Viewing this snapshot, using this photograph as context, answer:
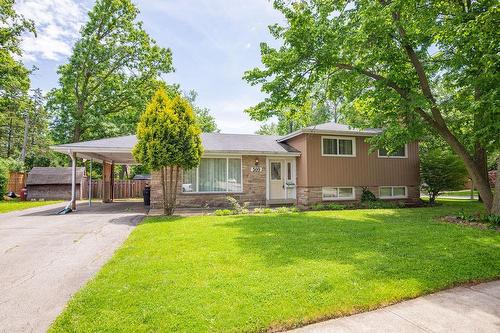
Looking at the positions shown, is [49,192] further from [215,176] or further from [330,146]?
[330,146]

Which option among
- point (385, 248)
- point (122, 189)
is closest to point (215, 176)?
point (385, 248)

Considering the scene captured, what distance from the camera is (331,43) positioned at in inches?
404

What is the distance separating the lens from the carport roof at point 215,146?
13008 millimetres

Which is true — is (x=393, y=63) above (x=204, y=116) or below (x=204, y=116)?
below

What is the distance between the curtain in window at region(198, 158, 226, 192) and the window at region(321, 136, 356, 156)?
5.03m

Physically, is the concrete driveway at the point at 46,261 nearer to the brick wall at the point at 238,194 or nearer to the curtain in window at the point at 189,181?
the brick wall at the point at 238,194

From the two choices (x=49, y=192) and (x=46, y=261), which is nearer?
(x=46, y=261)

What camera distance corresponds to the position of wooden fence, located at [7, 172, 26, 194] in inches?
891

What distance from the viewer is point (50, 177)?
21578 mm

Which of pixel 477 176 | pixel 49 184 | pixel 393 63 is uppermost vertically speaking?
pixel 393 63

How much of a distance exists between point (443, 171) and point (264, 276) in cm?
1411

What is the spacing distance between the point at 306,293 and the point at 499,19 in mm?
8308

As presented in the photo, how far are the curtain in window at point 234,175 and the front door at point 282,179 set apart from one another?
1.76m

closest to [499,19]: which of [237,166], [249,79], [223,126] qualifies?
[249,79]
